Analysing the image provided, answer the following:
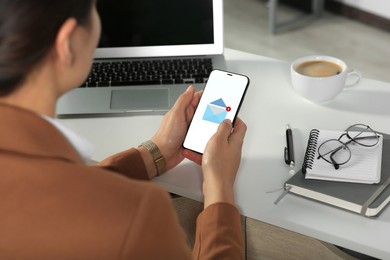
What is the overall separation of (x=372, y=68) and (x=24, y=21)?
252 cm

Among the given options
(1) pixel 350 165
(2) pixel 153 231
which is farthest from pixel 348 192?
(2) pixel 153 231

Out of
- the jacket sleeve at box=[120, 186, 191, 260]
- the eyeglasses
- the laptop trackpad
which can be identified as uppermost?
the jacket sleeve at box=[120, 186, 191, 260]

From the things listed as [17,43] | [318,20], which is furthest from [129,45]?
[318,20]

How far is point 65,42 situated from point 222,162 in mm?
485

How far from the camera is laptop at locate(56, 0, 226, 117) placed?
4.79 ft

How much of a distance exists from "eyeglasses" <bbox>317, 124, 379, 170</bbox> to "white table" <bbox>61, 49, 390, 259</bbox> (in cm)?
5

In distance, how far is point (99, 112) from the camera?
4.59 feet

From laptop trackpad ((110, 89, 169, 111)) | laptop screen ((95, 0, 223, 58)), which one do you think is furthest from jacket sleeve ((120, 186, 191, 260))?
laptop screen ((95, 0, 223, 58))

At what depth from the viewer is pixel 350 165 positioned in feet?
3.73

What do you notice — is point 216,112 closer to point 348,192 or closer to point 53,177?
point 348,192

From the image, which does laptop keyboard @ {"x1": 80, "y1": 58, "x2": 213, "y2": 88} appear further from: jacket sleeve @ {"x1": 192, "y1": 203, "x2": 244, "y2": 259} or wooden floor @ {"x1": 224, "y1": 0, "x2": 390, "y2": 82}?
wooden floor @ {"x1": 224, "y1": 0, "x2": 390, "y2": 82}

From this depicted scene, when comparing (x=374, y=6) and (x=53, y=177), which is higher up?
(x=53, y=177)

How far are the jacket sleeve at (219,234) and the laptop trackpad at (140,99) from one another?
0.43 m

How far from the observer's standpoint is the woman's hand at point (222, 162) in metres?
1.05
